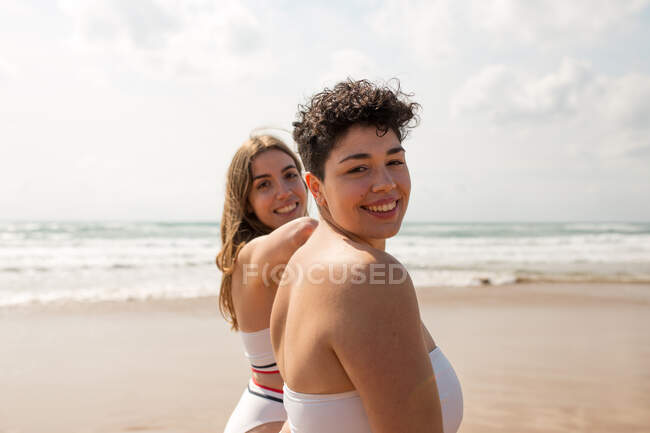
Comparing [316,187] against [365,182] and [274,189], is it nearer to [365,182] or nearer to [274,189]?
[365,182]

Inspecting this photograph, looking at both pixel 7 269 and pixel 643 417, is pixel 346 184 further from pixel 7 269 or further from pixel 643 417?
pixel 7 269

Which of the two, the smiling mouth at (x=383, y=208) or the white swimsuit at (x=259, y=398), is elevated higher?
the smiling mouth at (x=383, y=208)

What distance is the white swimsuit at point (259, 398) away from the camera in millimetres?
2455

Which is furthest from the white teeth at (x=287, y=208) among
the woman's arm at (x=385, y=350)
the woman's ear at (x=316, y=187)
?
the woman's arm at (x=385, y=350)

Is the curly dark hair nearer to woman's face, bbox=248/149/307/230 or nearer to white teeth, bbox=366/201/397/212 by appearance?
white teeth, bbox=366/201/397/212

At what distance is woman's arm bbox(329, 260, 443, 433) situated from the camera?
48.4 inches

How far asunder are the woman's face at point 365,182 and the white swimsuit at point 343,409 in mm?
497

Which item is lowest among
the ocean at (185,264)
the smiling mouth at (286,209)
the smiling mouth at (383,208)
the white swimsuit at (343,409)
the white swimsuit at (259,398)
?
the ocean at (185,264)

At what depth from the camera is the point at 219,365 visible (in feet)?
22.5

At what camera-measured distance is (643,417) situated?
4969 millimetres

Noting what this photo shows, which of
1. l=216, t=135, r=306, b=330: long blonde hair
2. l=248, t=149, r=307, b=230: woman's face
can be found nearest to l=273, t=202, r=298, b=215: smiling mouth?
l=248, t=149, r=307, b=230: woman's face

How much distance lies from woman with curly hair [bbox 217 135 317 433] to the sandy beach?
313 cm

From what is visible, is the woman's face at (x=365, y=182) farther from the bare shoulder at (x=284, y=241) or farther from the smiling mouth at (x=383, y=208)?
the bare shoulder at (x=284, y=241)

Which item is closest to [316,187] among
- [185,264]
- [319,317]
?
Result: [319,317]
